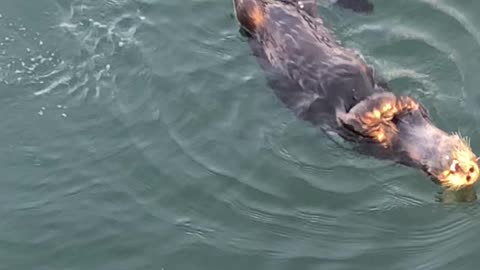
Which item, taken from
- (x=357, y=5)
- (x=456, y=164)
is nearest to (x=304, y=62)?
(x=357, y=5)

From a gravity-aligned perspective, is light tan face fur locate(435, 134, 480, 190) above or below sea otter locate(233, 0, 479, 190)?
below

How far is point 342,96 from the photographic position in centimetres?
841

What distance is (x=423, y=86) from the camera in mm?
9195

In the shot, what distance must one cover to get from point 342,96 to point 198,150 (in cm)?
151

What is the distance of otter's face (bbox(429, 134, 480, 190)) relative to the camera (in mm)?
7840

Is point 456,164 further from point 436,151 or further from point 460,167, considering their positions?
point 436,151

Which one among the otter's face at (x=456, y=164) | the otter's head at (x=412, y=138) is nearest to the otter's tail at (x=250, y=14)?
the otter's head at (x=412, y=138)

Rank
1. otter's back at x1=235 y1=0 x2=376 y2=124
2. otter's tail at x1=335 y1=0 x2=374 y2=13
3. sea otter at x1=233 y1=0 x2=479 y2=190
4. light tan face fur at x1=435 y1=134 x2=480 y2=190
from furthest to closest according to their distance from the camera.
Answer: otter's tail at x1=335 y1=0 x2=374 y2=13 → otter's back at x1=235 y1=0 x2=376 y2=124 → sea otter at x1=233 y1=0 x2=479 y2=190 → light tan face fur at x1=435 y1=134 x2=480 y2=190

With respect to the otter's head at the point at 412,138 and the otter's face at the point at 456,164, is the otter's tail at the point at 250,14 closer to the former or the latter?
the otter's head at the point at 412,138

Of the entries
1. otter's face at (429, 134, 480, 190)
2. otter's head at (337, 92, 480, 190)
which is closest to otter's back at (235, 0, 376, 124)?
otter's head at (337, 92, 480, 190)

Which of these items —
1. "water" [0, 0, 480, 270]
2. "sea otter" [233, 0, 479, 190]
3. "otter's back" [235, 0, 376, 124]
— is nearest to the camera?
"sea otter" [233, 0, 479, 190]

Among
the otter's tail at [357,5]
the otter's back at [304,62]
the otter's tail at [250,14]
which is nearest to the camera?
the otter's back at [304,62]

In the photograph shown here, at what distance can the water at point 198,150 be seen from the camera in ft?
27.0

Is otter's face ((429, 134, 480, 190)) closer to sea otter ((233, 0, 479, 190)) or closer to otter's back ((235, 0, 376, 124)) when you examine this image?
sea otter ((233, 0, 479, 190))
